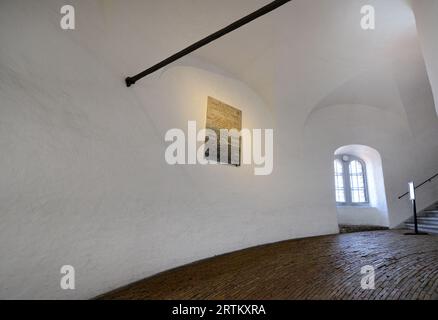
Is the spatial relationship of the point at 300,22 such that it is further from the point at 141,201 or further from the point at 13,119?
the point at 13,119

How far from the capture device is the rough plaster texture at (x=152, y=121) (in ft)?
7.36

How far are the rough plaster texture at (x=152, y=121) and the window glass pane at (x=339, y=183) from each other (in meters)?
2.55

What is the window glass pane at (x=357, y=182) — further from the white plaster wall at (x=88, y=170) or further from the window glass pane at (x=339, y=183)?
the white plaster wall at (x=88, y=170)

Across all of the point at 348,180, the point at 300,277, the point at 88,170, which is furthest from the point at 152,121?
the point at 348,180

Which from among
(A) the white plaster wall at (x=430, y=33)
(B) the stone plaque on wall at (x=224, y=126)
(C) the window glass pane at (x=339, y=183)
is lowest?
(C) the window glass pane at (x=339, y=183)

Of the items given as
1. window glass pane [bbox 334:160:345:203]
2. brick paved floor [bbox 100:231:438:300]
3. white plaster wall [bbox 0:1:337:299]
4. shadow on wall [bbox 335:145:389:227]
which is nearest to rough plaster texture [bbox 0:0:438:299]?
white plaster wall [bbox 0:1:337:299]

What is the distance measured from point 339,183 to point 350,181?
0.41m

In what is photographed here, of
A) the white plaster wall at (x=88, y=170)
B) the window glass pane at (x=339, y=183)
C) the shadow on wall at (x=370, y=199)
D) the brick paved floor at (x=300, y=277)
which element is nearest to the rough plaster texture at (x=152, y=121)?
the white plaster wall at (x=88, y=170)

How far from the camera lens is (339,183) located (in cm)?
920

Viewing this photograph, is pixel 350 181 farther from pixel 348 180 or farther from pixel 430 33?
pixel 430 33

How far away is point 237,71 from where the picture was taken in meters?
5.28

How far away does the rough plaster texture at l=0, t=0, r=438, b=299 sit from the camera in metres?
2.24

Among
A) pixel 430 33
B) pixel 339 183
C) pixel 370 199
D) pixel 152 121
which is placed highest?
pixel 430 33
